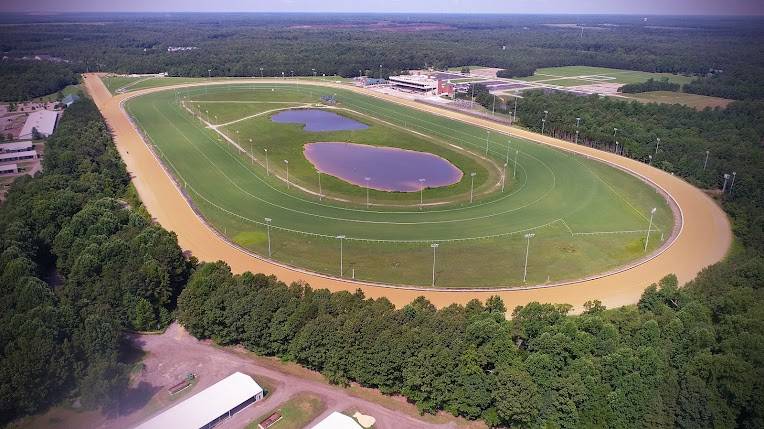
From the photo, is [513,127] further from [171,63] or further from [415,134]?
[171,63]

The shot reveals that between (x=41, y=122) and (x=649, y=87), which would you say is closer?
(x=41, y=122)

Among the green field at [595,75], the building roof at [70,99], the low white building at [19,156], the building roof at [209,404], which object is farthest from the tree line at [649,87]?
the building roof at [70,99]

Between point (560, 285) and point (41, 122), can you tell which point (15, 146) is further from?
point (560, 285)

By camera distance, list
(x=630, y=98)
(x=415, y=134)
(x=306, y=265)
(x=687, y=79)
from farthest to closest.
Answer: (x=687, y=79)
(x=630, y=98)
(x=415, y=134)
(x=306, y=265)

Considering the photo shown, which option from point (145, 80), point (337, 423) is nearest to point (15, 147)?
point (337, 423)

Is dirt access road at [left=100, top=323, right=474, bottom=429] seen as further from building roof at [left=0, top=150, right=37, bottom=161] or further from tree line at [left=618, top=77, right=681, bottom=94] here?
tree line at [left=618, top=77, right=681, bottom=94]

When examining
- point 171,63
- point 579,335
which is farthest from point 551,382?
point 171,63

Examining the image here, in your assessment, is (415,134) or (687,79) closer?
(415,134)

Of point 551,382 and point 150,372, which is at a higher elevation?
point 551,382
